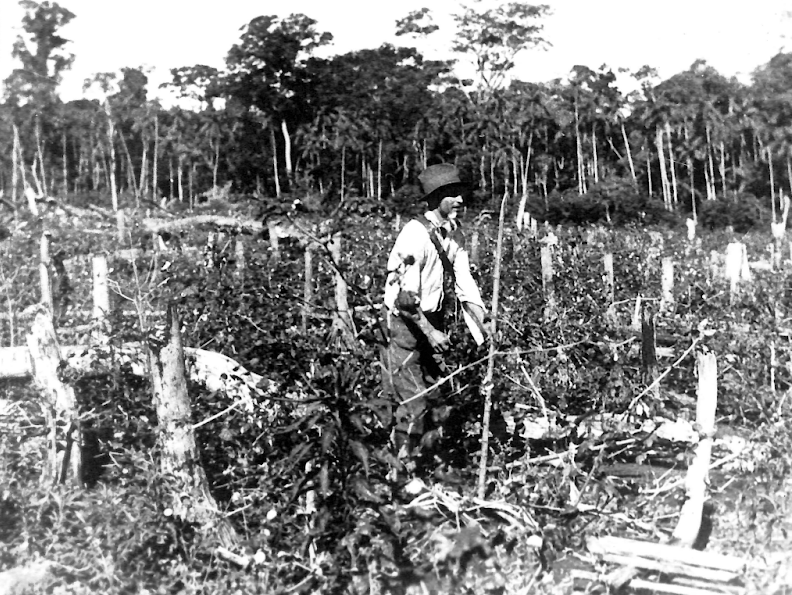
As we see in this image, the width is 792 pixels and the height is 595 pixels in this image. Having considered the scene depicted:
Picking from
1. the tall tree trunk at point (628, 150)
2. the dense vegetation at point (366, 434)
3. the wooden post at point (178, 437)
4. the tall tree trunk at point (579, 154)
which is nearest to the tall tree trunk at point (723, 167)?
the tall tree trunk at point (628, 150)

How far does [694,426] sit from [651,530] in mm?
439

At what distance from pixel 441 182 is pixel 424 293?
51cm

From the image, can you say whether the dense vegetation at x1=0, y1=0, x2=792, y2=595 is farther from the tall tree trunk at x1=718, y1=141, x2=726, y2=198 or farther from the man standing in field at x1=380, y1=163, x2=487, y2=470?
the tall tree trunk at x1=718, y1=141, x2=726, y2=198

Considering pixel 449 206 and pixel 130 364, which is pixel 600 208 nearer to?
pixel 130 364

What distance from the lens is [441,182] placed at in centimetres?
407

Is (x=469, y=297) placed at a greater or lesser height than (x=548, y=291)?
greater

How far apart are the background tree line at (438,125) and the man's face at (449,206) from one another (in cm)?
2276

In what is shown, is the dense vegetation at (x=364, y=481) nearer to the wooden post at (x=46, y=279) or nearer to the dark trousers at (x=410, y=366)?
the dark trousers at (x=410, y=366)

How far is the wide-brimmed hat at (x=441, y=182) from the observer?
4.07 m

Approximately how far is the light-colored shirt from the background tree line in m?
22.8

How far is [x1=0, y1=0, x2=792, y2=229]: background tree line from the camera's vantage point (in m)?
33.6

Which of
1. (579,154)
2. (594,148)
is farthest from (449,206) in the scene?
→ (594,148)

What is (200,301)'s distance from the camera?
6.50 meters

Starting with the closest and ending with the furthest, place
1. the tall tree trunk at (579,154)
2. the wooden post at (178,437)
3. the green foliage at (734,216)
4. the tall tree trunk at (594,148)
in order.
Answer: the wooden post at (178,437) → the green foliage at (734,216) → the tall tree trunk at (579,154) → the tall tree trunk at (594,148)
